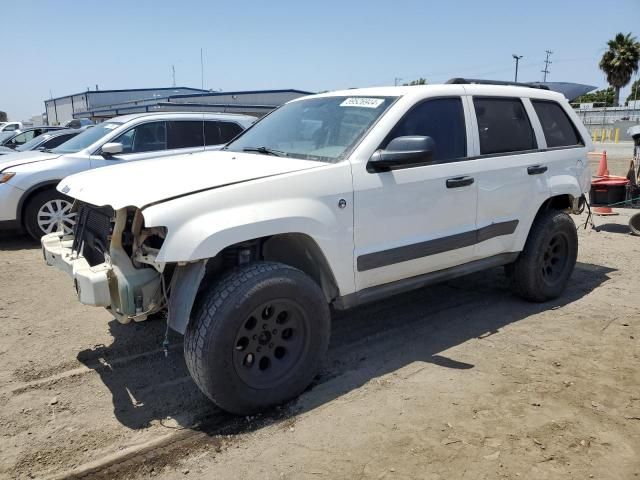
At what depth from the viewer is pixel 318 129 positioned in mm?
3973

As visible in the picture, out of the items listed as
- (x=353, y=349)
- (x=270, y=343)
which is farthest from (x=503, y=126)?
(x=270, y=343)

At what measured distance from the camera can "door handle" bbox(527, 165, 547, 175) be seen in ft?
15.3

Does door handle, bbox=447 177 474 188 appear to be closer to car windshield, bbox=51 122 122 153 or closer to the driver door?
the driver door

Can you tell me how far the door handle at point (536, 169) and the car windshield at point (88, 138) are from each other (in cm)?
588

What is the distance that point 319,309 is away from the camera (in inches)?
131

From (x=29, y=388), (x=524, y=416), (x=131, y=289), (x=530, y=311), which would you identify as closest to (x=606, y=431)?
(x=524, y=416)

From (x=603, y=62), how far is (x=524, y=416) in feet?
202

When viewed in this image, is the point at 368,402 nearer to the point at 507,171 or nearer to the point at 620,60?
the point at 507,171

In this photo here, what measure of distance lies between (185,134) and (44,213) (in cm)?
230

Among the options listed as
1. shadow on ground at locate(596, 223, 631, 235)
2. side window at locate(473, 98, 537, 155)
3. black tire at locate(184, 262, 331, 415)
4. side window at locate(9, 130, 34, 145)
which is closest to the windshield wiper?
black tire at locate(184, 262, 331, 415)

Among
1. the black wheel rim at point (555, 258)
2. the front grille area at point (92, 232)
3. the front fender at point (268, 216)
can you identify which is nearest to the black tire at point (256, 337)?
the front fender at point (268, 216)

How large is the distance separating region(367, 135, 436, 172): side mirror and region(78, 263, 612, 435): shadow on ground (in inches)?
56.3

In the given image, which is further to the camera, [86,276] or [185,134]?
[185,134]

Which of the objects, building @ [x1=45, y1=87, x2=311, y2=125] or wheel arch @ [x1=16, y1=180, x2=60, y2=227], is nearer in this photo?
wheel arch @ [x1=16, y1=180, x2=60, y2=227]
